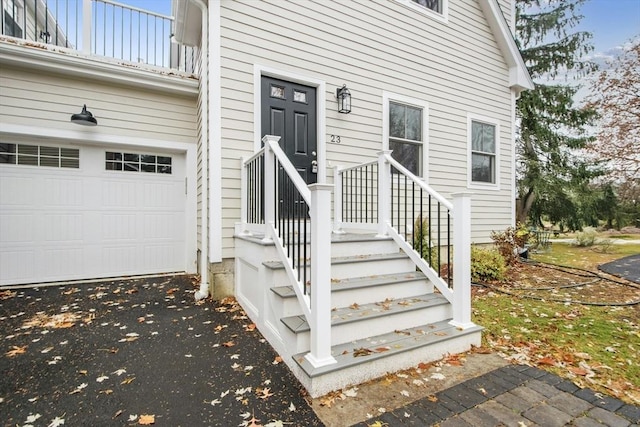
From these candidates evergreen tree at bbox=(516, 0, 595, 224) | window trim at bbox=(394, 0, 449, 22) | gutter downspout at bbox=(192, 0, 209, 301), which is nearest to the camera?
gutter downspout at bbox=(192, 0, 209, 301)

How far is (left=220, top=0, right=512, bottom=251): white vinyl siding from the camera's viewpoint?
423 cm

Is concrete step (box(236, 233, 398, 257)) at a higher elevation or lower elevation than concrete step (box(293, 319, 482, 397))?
higher

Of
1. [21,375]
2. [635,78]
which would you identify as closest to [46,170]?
[21,375]

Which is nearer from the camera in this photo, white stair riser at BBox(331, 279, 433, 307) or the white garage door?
white stair riser at BBox(331, 279, 433, 307)

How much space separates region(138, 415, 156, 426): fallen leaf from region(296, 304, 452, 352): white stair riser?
0.97 metres

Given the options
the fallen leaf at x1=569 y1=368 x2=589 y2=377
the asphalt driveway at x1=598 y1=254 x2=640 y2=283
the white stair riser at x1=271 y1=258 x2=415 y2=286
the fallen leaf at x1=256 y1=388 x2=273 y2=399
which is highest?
the white stair riser at x1=271 y1=258 x2=415 y2=286

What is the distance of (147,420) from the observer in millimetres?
1838

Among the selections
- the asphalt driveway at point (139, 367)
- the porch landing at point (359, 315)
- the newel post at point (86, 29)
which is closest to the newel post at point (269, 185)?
the porch landing at point (359, 315)

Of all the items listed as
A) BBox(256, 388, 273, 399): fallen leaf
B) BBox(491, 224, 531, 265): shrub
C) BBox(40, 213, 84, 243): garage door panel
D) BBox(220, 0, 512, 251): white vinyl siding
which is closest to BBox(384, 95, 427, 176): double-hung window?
BBox(220, 0, 512, 251): white vinyl siding

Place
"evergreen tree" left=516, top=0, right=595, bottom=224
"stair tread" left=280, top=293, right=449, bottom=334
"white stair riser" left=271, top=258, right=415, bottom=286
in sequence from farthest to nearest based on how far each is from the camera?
"evergreen tree" left=516, top=0, right=595, bottom=224 → "white stair riser" left=271, top=258, right=415, bottom=286 → "stair tread" left=280, top=293, right=449, bottom=334

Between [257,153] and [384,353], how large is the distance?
2.32m

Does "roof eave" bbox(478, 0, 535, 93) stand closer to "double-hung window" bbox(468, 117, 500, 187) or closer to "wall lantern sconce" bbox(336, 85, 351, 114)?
"double-hung window" bbox(468, 117, 500, 187)

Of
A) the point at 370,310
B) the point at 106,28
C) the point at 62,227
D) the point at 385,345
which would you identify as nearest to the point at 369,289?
the point at 370,310

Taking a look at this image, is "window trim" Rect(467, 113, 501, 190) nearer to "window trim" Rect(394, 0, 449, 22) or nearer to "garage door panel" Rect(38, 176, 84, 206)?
"window trim" Rect(394, 0, 449, 22)
